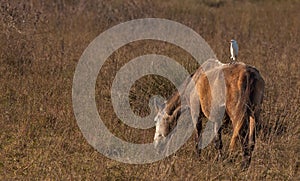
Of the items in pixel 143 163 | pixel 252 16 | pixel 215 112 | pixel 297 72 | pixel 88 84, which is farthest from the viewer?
pixel 252 16

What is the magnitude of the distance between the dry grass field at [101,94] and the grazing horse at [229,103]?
0.16 metres

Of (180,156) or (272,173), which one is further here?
(180,156)

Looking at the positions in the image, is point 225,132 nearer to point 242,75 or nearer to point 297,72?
point 242,75

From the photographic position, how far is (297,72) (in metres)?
8.73

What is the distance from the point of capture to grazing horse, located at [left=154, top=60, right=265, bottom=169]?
183 inches

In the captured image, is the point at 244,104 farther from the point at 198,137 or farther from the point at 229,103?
the point at 198,137

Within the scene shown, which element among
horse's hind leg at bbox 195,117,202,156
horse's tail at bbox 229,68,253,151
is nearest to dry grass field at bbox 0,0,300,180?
horse's hind leg at bbox 195,117,202,156

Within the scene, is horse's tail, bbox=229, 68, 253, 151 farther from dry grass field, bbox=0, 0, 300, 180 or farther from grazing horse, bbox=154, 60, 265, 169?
dry grass field, bbox=0, 0, 300, 180

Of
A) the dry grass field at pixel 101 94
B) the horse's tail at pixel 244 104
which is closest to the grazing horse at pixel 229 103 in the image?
the horse's tail at pixel 244 104

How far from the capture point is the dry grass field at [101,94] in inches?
181

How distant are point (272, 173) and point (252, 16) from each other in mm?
10288

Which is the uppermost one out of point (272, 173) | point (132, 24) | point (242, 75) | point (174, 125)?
point (132, 24)

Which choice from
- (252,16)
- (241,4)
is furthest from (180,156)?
(241,4)

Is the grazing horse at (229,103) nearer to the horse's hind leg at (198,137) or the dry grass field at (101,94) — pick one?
the horse's hind leg at (198,137)
